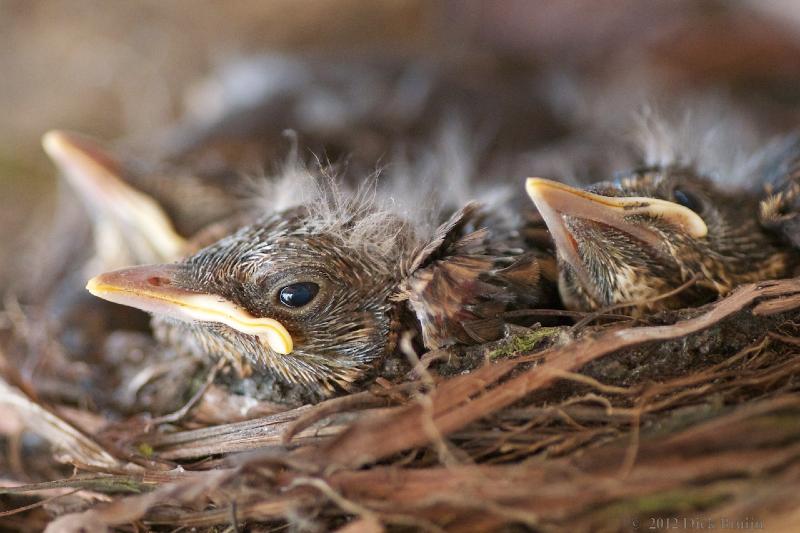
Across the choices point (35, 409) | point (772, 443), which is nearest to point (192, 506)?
point (35, 409)

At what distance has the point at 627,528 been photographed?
0.70 m

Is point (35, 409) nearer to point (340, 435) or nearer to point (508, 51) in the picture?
point (340, 435)

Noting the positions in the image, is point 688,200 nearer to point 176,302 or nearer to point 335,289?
point 335,289

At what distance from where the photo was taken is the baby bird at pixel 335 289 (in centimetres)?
87

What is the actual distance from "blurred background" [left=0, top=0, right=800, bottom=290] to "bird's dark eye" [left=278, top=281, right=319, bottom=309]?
445mm

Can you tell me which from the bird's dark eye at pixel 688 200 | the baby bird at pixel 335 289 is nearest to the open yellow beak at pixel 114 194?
the baby bird at pixel 335 289

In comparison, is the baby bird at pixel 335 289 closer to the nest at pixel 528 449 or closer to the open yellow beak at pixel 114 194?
the nest at pixel 528 449

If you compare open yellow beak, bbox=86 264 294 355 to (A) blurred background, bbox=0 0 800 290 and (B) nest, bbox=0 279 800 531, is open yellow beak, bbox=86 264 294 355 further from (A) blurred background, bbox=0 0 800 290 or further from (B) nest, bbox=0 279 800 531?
(A) blurred background, bbox=0 0 800 290

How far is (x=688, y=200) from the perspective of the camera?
0.99 m

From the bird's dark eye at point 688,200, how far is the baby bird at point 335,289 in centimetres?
21

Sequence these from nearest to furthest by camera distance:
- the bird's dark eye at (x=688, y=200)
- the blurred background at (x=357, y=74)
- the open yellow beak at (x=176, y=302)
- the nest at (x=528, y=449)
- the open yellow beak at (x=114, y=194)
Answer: the nest at (x=528, y=449) → the open yellow beak at (x=176, y=302) → the bird's dark eye at (x=688, y=200) → the open yellow beak at (x=114, y=194) → the blurred background at (x=357, y=74)

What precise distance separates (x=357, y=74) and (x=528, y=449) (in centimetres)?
119

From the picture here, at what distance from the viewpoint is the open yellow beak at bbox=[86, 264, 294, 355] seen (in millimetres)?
833

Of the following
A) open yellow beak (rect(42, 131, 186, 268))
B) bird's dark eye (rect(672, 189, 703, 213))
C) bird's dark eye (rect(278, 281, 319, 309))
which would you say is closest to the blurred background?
open yellow beak (rect(42, 131, 186, 268))
